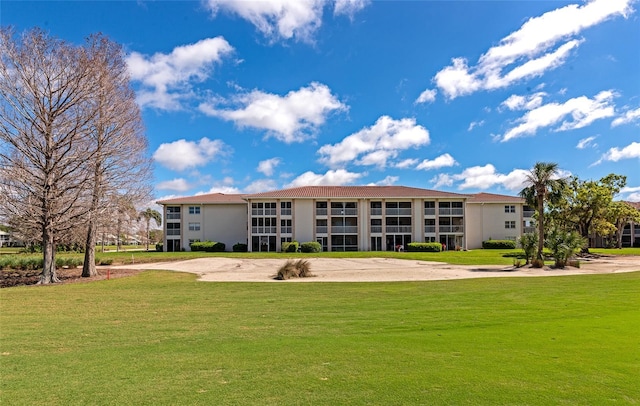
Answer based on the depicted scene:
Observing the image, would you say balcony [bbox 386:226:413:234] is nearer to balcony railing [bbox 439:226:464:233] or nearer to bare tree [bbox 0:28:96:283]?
balcony railing [bbox 439:226:464:233]

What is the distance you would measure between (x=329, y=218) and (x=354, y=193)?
5295mm

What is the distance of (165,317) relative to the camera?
35.8 feet

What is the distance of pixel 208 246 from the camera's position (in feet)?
177

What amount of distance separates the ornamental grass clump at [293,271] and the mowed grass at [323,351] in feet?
26.6

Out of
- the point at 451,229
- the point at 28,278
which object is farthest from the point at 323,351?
the point at 451,229

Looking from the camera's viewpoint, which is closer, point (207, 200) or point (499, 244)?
point (499, 244)

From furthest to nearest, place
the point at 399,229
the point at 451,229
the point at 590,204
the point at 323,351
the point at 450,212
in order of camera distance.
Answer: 1. the point at 450,212
2. the point at 451,229
3. the point at 399,229
4. the point at 590,204
5. the point at 323,351

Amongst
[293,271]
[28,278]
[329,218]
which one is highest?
[329,218]

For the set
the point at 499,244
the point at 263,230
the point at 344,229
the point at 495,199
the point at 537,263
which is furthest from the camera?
the point at 495,199

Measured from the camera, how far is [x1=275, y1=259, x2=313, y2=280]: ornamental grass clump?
2234cm

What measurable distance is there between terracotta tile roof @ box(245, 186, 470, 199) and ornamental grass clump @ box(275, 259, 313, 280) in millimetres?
31489

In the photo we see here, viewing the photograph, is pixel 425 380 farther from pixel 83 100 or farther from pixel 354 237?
pixel 354 237

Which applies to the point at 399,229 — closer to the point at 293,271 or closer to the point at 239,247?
the point at 239,247

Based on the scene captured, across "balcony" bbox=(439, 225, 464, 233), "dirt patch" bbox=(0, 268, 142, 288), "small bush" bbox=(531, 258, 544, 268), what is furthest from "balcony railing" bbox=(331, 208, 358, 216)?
"dirt patch" bbox=(0, 268, 142, 288)
